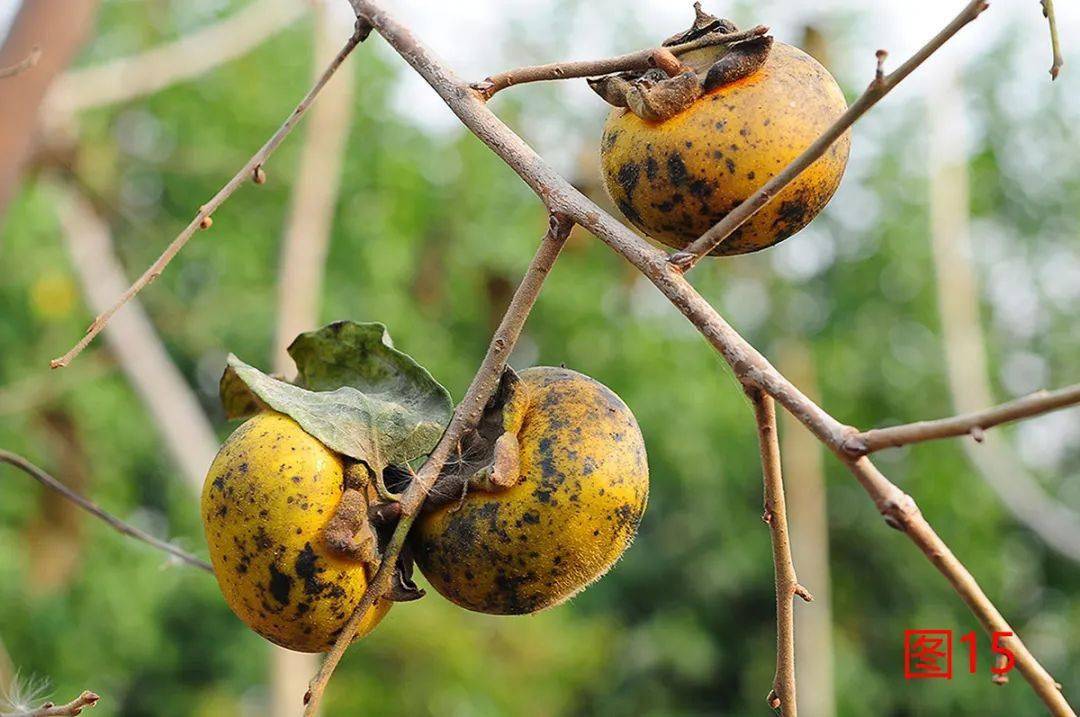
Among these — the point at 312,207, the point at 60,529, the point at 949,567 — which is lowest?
the point at 60,529

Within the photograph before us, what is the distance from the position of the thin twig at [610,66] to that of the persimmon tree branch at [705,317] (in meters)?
0.03

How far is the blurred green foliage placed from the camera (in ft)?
26.4

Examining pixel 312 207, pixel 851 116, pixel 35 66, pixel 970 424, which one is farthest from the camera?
pixel 312 207

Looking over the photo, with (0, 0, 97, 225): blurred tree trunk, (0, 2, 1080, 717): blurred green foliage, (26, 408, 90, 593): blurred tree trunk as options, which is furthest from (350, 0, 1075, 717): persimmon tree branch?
(26, 408, 90, 593): blurred tree trunk

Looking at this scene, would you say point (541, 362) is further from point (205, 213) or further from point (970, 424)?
point (970, 424)

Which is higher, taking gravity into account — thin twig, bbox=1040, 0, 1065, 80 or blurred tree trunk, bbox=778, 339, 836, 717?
thin twig, bbox=1040, 0, 1065, 80

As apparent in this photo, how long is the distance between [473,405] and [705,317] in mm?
269

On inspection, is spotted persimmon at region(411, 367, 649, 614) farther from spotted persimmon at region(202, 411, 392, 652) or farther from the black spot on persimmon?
the black spot on persimmon

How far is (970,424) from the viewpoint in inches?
26.0

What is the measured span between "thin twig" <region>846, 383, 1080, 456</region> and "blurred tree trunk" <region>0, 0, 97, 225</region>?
156 cm

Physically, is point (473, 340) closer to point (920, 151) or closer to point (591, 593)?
point (591, 593)

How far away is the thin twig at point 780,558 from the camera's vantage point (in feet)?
2.77

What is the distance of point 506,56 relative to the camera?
7797 millimetres

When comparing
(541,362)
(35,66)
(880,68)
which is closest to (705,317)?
(880,68)
